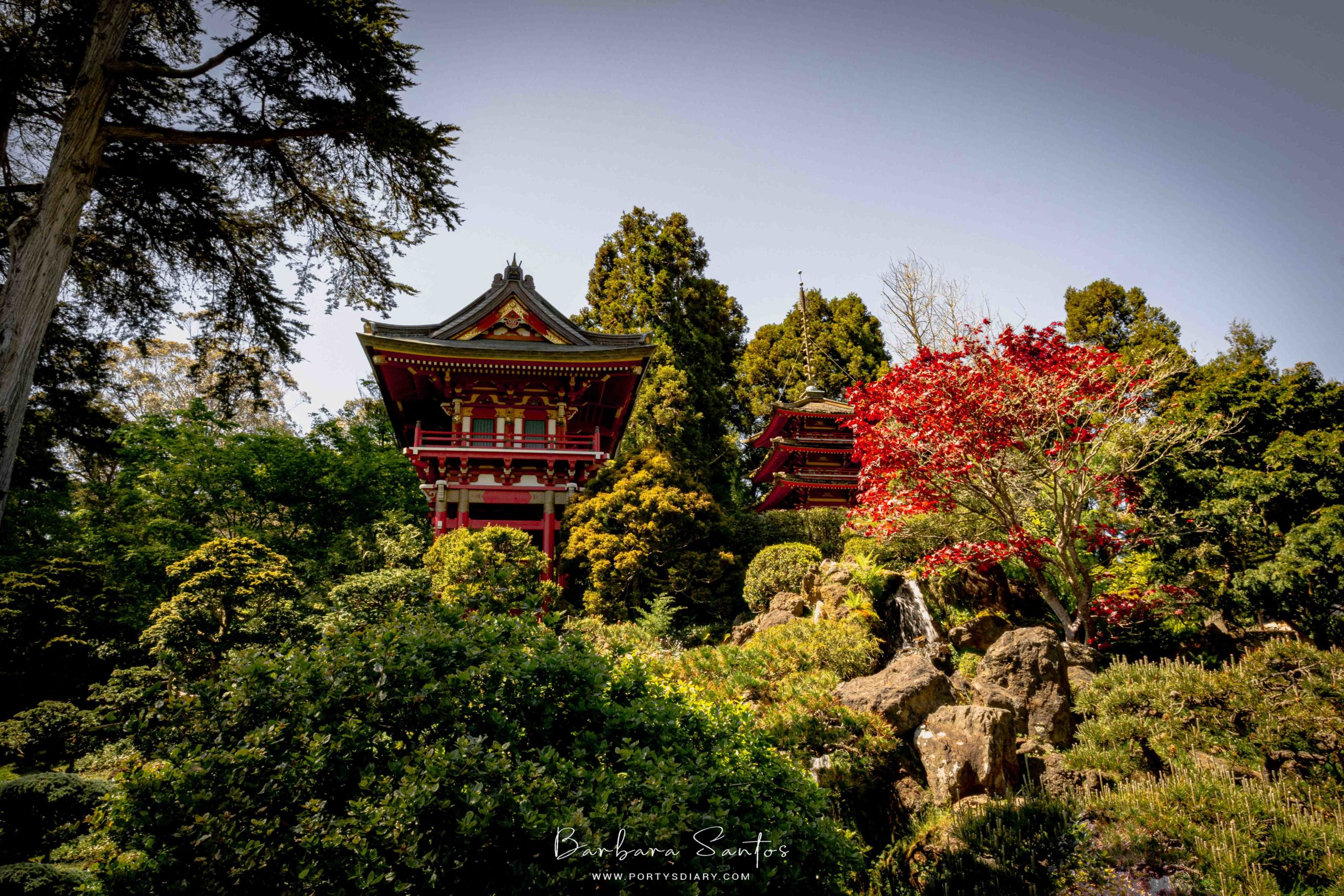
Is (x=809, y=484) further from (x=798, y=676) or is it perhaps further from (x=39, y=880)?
(x=39, y=880)

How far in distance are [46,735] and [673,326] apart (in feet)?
54.5

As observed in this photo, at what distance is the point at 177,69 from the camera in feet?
18.0

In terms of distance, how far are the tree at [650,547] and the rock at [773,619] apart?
2464mm

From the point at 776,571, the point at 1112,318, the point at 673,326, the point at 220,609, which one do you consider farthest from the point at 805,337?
the point at 220,609

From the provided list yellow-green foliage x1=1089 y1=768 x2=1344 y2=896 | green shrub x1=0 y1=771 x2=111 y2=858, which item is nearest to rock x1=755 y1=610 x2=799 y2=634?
yellow-green foliage x1=1089 y1=768 x2=1344 y2=896

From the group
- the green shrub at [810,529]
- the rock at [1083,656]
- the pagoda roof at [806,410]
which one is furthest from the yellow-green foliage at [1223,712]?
the pagoda roof at [806,410]

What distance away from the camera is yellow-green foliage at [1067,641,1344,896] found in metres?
4.31

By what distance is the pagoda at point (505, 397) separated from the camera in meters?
13.8

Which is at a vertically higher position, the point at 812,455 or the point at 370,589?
the point at 812,455

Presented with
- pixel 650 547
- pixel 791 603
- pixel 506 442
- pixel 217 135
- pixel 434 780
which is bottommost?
pixel 434 780

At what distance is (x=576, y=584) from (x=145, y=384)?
68.9ft

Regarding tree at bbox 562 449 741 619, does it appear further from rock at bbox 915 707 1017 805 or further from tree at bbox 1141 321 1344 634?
tree at bbox 1141 321 1344 634

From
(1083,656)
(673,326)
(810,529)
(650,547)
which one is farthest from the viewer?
(673,326)

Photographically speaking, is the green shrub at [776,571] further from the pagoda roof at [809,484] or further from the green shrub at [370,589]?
the pagoda roof at [809,484]
